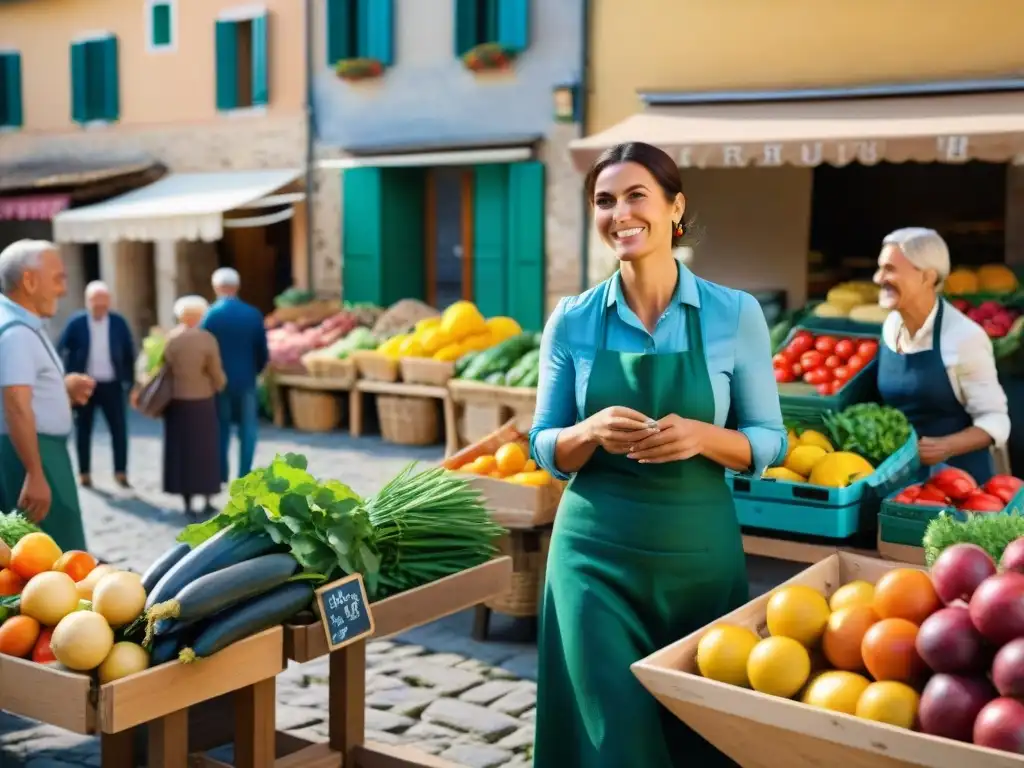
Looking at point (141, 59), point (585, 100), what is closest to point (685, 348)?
point (585, 100)

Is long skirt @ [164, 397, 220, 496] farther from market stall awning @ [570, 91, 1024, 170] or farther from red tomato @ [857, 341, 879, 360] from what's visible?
red tomato @ [857, 341, 879, 360]

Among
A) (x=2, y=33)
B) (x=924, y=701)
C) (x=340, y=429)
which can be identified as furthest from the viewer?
(x=2, y=33)

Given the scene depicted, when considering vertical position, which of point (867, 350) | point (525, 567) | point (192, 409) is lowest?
point (525, 567)

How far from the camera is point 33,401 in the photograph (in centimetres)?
508

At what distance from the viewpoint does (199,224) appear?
16.0 metres

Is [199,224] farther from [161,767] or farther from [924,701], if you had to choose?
[924,701]

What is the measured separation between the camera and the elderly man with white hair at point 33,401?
489cm

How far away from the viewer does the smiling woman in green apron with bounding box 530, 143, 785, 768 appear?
2.96m

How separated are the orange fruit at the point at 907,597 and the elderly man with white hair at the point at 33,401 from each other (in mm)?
3442

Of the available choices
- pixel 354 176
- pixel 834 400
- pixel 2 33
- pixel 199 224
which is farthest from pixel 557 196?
pixel 2 33

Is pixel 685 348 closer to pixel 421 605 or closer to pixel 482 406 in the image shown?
pixel 421 605

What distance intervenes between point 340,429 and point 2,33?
12.1m

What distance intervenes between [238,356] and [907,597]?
793 centimetres

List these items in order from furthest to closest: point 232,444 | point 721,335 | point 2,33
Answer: point 2,33
point 232,444
point 721,335
